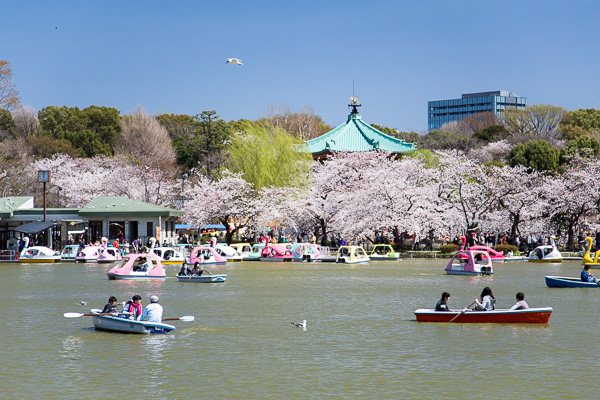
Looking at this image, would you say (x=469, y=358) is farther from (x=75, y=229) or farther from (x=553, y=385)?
(x=75, y=229)

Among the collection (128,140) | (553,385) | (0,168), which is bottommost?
(553,385)

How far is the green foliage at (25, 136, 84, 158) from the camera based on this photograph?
10438cm

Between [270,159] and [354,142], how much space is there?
1526 cm

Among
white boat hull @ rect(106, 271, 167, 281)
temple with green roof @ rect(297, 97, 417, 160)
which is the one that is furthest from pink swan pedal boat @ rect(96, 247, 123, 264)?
temple with green roof @ rect(297, 97, 417, 160)

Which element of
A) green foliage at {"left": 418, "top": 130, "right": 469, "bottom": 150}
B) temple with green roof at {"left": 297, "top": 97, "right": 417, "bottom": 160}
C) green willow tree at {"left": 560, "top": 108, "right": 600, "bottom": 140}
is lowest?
temple with green roof at {"left": 297, "top": 97, "right": 417, "bottom": 160}

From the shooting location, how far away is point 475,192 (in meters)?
71.1

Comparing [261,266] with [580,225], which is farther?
[580,225]

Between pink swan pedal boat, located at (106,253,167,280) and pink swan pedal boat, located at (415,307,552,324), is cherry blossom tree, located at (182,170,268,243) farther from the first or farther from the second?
pink swan pedal boat, located at (415,307,552,324)

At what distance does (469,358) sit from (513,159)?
6831 centimetres

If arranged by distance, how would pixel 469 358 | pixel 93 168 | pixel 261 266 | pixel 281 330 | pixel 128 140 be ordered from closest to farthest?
pixel 469 358 → pixel 281 330 → pixel 261 266 → pixel 93 168 → pixel 128 140

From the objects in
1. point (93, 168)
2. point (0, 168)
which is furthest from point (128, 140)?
point (0, 168)

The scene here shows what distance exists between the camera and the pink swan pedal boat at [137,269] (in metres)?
45.1

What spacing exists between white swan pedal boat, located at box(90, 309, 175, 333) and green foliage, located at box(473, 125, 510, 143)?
9818cm

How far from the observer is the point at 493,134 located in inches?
4700
